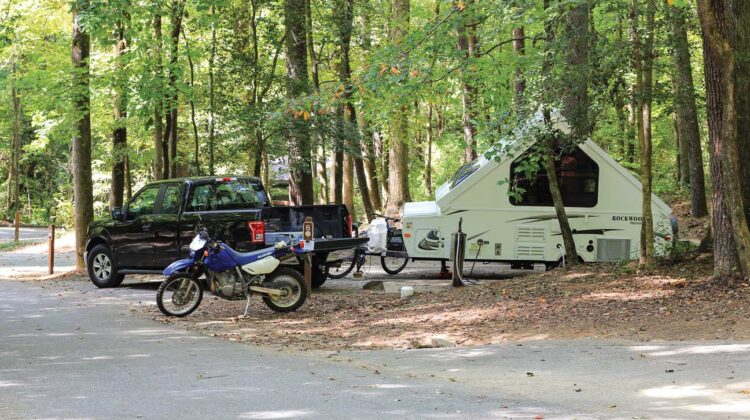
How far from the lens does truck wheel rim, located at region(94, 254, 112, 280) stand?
15773 millimetres

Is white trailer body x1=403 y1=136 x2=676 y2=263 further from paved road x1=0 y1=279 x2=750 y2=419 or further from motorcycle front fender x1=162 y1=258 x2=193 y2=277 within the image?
Result: paved road x1=0 y1=279 x2=750 y2=419

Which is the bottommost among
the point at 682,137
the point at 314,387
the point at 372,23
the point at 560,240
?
the point at 314,387

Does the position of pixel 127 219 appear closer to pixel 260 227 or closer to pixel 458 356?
pixel 260 227

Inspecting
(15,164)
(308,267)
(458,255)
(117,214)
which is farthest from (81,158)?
(15,164)

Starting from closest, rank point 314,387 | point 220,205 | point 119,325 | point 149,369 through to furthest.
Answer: point 314,387
point 149,369
point 119,325
point 220,205

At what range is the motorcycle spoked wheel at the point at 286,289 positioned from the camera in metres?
12.0

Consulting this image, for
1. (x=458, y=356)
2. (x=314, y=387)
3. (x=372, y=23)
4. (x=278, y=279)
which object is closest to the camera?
(x=314, y=387)

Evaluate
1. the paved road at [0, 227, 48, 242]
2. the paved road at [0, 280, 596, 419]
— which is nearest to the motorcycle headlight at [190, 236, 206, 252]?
the paved road at [0, 280, 596, 419]

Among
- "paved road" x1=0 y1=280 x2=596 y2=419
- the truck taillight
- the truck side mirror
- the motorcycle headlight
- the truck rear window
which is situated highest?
the truck rear window

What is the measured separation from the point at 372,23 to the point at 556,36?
1495 centimetres

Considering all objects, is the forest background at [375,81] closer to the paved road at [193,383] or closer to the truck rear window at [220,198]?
the truck rear window at [220,198]

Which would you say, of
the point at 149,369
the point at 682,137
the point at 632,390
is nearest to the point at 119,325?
the point at 149,369

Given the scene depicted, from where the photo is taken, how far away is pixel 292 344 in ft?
32.3

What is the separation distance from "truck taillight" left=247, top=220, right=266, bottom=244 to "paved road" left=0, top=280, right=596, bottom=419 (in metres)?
3.15
